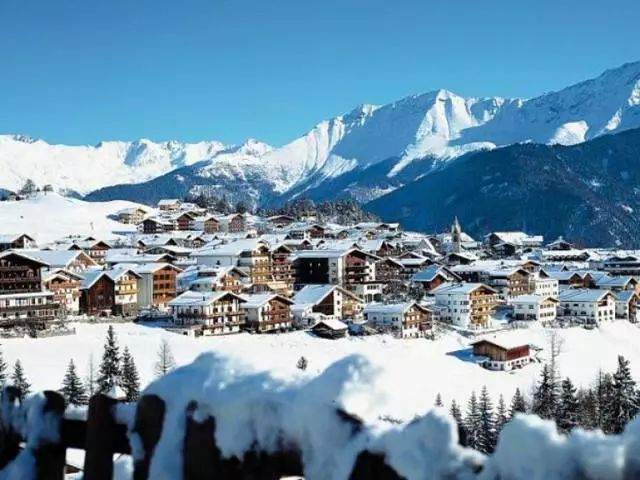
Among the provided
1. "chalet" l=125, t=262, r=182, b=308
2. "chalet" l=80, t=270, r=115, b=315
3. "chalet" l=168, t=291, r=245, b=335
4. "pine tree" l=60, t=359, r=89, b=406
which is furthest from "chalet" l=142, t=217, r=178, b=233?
"pine tree" l=60, t=359, r=89, b=406

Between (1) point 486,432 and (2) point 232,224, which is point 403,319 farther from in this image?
(2) point 232,224

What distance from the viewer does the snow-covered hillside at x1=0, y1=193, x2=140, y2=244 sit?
77500 millimetres

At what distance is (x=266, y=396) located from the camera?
4.50 meters

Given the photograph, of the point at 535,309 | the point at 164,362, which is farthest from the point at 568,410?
the point at 535,309

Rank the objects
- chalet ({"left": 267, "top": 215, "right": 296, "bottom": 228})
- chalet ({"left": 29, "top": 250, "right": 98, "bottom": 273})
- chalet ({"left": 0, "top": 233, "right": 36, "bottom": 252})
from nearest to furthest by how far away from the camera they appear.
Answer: chalet ({"left": 29, "top": 250, "right": 98, "bottom": 273}) < chalet ({"left": 0, "top": 233, "right": 36, "bottom": 252}) < chalet ({"left": 267, "top": 215, "right": 296, "bottom": 228})

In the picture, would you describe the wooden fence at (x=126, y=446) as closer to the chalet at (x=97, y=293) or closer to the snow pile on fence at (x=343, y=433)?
the snow pile on fence at (x=343, y=433)

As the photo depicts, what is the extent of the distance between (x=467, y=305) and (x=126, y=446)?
45.4 metres

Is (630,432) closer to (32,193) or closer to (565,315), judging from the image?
(565,315)

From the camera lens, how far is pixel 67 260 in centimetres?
4962

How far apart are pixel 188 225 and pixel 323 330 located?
4697 centimetres

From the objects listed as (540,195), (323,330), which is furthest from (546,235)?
(323,330)

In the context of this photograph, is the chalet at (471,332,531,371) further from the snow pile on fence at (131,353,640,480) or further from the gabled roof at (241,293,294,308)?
the snow pile on fence at (131,353,640,480)

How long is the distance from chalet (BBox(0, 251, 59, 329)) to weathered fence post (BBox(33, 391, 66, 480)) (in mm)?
34646

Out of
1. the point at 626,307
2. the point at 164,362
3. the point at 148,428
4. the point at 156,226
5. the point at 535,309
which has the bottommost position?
the point at 164,362
